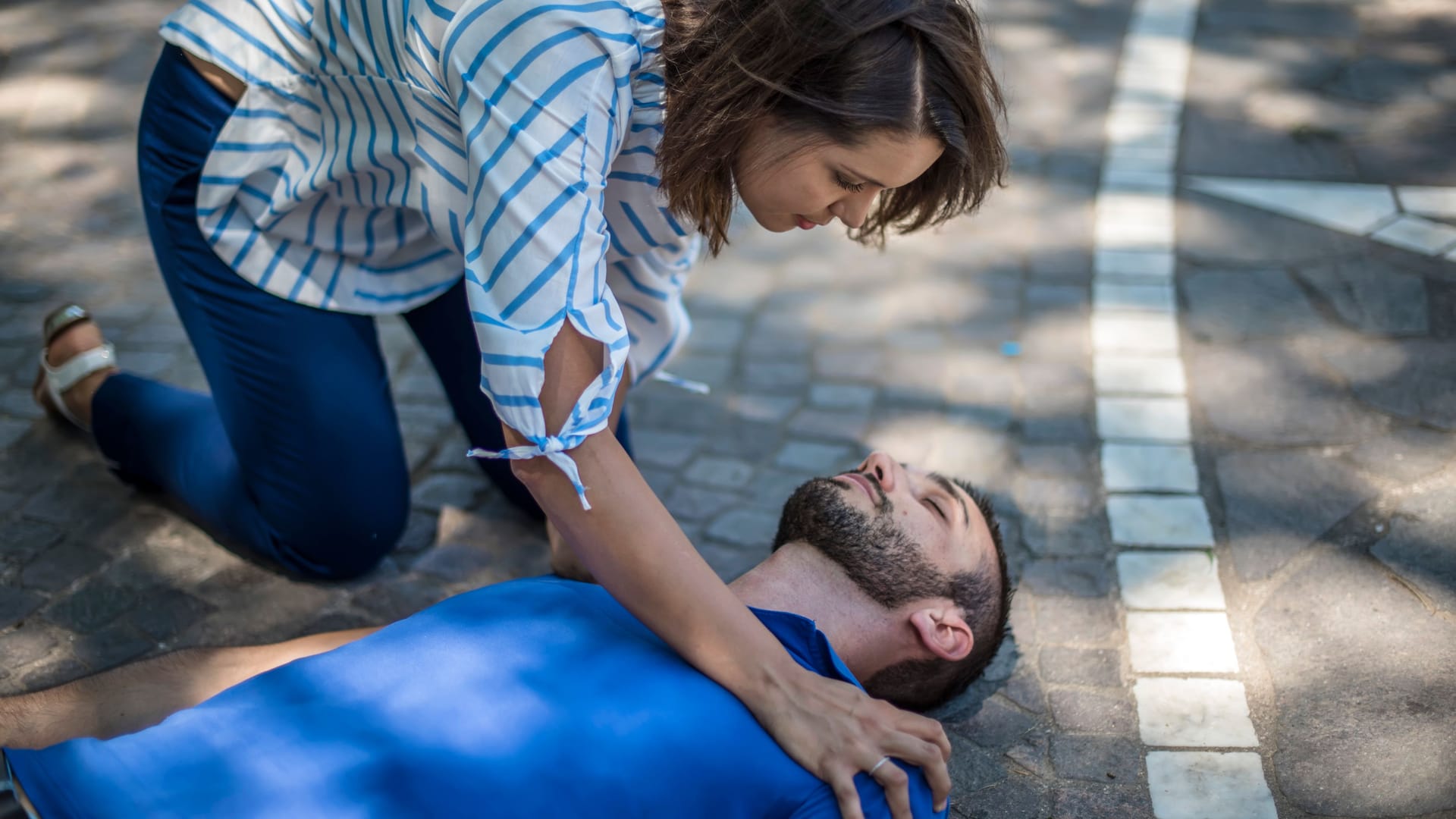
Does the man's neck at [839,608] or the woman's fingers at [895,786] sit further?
the man's neck at [839,608]

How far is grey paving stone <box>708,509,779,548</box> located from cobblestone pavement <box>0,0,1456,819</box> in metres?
0.01

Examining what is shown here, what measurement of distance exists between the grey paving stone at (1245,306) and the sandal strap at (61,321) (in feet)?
11.0

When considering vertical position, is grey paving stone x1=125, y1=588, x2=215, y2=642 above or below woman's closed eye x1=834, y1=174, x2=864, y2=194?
below

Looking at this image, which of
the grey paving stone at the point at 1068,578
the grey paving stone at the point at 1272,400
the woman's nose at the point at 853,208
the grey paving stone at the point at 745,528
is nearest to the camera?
the woman's nose at the point at 853,208

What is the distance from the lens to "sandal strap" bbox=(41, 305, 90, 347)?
336 centimetres

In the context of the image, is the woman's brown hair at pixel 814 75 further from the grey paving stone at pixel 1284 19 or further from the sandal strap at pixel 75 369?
the grey paving stone at pixel 1284 19

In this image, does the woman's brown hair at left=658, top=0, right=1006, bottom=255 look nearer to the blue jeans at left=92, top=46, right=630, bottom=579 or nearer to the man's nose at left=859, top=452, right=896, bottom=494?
the man's nose at left=859, top=452, right=896, bottom=494

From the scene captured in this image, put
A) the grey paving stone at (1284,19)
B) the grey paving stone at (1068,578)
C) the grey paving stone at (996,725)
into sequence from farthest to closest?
the grey paving stone at (1284,19) → the grey paving stone at (1068,578) → the grey paving stone at (996,725)

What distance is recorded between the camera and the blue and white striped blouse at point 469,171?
179 cm

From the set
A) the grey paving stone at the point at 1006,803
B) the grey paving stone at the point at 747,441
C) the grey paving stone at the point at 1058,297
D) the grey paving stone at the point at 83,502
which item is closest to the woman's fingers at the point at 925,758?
the grey paving stone at the point at 1006,803

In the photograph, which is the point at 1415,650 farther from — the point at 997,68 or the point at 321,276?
the point at 997,68

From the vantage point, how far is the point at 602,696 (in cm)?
195

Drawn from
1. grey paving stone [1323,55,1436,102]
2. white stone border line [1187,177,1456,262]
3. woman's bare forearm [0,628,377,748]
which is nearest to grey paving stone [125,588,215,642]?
woman's bare forearm [0,628,377,748]

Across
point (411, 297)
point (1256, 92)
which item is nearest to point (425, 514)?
point (411, 297)
